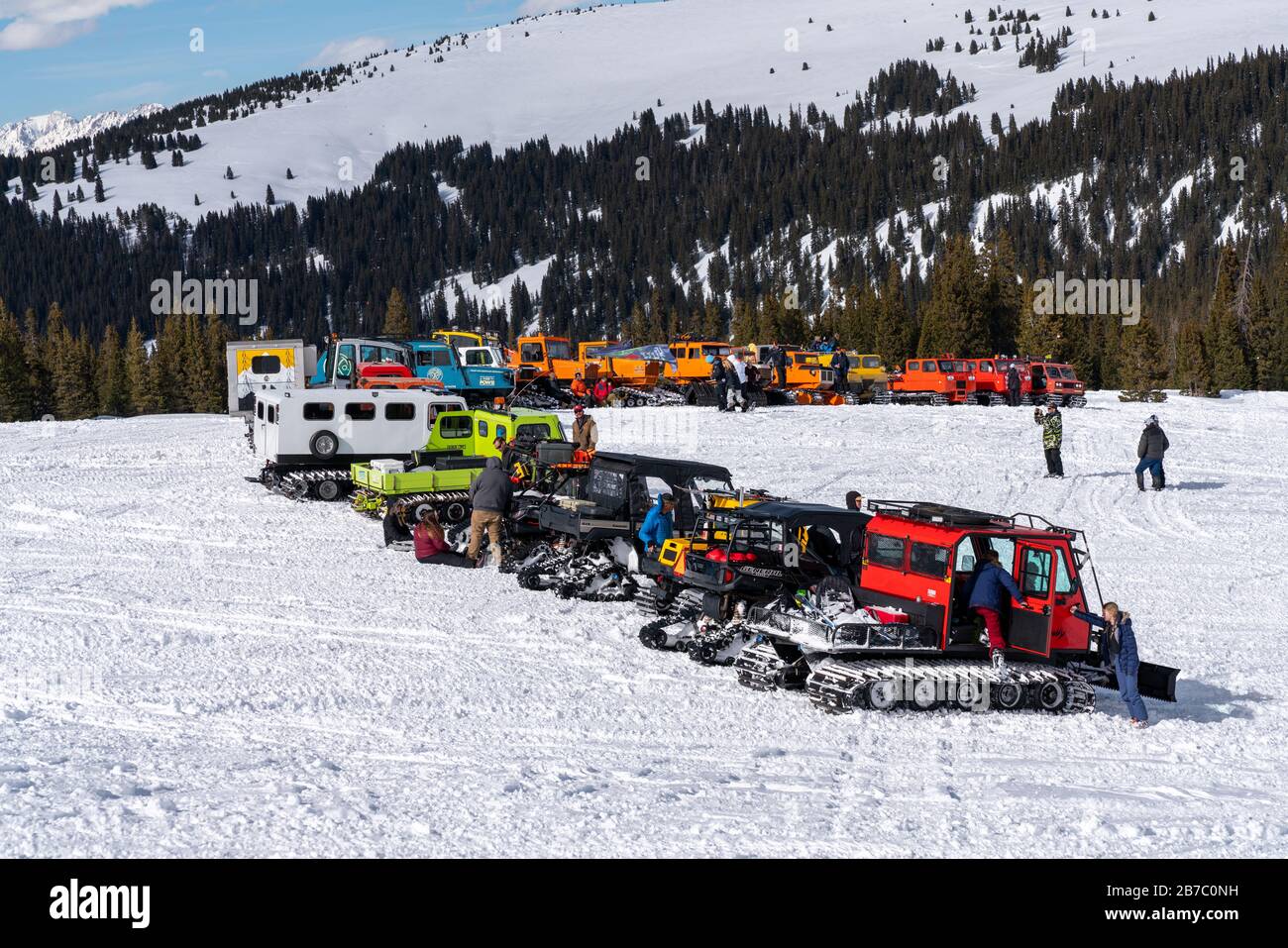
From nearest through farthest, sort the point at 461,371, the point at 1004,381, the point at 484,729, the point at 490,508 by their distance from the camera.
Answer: the point at 484,729
the point at 490,508
the point at 461,371
the point at 1004,381

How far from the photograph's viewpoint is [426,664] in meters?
11.5

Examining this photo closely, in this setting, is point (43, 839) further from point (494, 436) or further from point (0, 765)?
point (494, 436)

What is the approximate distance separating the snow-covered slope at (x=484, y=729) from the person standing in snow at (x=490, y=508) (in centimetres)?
68

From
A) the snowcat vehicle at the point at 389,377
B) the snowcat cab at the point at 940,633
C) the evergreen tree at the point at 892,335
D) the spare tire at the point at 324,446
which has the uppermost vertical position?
the evergreen tree at the point at 892,335

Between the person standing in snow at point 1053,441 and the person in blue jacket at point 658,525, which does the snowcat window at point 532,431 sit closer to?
the person in blue jacket at point 658,525

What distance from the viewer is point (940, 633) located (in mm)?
11094

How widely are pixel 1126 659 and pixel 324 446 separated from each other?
14.3 meters

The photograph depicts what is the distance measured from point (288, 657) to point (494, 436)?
9548mm

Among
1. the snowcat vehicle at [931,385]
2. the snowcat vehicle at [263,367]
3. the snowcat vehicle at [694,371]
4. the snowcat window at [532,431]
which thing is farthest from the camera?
the snowcat vehicle at [931,385]

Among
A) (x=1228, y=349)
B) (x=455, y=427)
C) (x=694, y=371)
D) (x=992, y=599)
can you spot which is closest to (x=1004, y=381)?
(x=694, y=371)

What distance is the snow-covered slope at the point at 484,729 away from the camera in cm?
755

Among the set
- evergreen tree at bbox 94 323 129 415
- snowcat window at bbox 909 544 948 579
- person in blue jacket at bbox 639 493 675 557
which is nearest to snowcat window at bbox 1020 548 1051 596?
snowcat window at bbox 909 544 948 579

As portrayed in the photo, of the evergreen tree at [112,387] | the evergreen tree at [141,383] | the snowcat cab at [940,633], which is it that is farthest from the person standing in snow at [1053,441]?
the evergreen tree at [112,387]

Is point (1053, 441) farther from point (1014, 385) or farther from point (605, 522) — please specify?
point (1014, 385)
